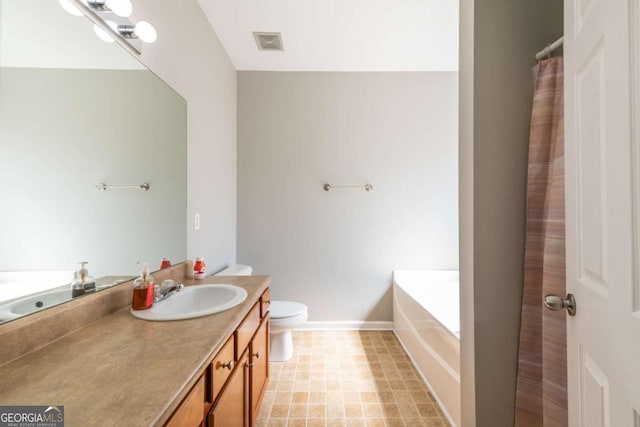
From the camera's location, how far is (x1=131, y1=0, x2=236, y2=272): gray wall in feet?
4.75

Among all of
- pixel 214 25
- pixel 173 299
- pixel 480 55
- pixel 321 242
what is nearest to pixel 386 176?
pixel 321 242

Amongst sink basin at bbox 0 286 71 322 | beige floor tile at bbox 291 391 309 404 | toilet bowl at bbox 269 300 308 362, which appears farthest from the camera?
toilet bowl at bbox 269 300 308 362

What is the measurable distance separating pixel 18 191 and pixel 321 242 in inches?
85.3

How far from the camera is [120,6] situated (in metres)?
1.05

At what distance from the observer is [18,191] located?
0.74 m

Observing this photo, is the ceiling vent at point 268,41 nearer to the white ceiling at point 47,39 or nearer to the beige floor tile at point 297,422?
the white ceiling at point 47,39

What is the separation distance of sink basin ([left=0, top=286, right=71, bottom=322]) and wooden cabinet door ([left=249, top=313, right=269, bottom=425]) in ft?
2.49

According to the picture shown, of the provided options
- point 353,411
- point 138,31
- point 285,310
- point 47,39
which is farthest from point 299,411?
point 138,31

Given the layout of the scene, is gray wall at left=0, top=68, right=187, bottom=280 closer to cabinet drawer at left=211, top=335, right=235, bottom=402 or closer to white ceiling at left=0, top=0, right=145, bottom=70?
white ceiling at left=0, top=0, right=145, bottom=70

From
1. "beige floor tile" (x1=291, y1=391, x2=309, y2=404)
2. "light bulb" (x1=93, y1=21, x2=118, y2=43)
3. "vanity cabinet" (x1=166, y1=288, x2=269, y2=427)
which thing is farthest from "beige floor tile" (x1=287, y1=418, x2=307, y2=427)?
"light bulb" (x1=93, y1=21, x2=118, y2=43)

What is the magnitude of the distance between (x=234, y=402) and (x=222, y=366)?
0.81 feet

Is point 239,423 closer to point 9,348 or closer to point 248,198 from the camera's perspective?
point 9,348

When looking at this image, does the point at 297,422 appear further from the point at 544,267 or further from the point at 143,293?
the point at 544,267

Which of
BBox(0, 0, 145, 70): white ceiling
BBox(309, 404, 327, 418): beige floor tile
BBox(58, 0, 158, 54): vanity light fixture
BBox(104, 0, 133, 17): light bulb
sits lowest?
BBox(309, 404, 327, 418): beige floor tile
